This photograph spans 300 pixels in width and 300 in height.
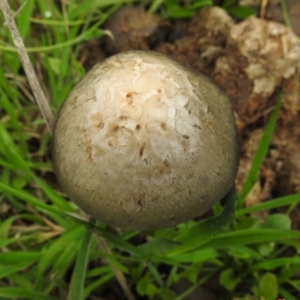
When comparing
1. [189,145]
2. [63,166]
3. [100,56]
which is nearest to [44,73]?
[100,56]

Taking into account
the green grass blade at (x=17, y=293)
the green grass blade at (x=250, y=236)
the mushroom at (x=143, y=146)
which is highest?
the mushroom at (x=143, y=146)

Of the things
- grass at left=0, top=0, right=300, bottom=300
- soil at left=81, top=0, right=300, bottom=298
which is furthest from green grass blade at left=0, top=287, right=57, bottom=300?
soil at left=81, top=0, right=300, bottom=298

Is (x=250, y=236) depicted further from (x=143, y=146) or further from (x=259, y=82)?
(x=259, y=82)

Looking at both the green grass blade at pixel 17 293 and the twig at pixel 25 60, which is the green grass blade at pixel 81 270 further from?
the twig at pixel 25 60

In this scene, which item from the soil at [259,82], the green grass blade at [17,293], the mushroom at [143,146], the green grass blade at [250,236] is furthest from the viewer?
the soil at [259,82]

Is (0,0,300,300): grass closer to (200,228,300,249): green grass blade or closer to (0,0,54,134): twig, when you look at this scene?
(200,228,300,249): green grass blade

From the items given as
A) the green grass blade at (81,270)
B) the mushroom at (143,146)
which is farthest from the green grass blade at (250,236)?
the green grass blade at (81,270)

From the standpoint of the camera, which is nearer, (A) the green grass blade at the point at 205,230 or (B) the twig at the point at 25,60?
(B) the twig at the point at 25,60
